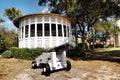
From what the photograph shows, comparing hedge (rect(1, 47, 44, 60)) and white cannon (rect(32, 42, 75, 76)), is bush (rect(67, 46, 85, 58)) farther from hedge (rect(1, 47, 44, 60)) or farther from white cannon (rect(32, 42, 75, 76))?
white cannon (rect(32, 42, 75, 76))

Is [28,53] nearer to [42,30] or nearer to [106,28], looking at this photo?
[42,30]

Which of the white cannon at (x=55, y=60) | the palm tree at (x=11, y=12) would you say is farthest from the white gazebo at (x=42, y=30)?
the palm tree at (x=11, y=12)

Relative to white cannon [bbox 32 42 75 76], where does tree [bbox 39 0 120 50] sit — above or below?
above

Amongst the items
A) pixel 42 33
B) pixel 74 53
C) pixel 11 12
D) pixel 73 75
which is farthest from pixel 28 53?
pixel 11 12

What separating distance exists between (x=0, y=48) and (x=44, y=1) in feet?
36.8

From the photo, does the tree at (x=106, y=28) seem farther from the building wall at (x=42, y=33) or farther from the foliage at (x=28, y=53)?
the foliage at (x=28, y=53)

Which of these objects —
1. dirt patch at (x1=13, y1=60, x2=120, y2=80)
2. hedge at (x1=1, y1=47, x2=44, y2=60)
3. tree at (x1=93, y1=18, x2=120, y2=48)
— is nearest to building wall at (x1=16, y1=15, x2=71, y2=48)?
hedge at (x1=1, y1=47, x2=44, y2=60)

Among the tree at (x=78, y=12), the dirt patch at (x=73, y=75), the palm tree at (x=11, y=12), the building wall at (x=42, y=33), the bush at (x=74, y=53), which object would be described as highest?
the palm tree at (x=11, y=12)

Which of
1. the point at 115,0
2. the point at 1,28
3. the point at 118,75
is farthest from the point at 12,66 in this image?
the point at 1,28

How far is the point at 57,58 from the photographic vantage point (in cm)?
984

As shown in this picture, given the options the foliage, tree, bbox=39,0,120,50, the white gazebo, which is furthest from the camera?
tree, bbox=39,0,120,50

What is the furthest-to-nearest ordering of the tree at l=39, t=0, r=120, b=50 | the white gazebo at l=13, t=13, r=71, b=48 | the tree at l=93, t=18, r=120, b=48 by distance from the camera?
the tree at l=93, t=18, r=120, b=48 → the tree at l=39, t=0, r=120, b=50 → the white gazebo at l=13, t=13, r=71, b=48

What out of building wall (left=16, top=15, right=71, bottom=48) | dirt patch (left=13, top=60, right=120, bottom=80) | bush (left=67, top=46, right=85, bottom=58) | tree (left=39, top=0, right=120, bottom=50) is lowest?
dirt patch (left=13, top=60, right=120, bottom=80)

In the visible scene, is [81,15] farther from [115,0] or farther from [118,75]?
[118,75]
